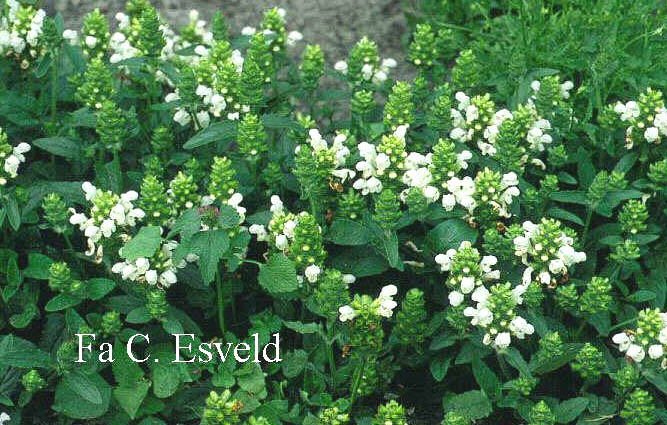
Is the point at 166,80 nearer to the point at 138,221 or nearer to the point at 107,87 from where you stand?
the point at 107,87

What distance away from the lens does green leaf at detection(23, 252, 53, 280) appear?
3.52 metres

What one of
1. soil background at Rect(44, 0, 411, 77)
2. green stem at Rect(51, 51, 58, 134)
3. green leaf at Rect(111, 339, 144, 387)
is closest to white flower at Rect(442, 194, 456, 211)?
green leaf at Rect(111, 339, 144, 387)

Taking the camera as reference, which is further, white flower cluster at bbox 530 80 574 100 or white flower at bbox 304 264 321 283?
white flower cluster at bbox 530 80 574 100

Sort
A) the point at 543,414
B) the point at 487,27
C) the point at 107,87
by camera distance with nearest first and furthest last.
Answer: the point at 543,414, the point at 107,87, the point at 487,27

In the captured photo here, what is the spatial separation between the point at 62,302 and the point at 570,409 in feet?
6.17

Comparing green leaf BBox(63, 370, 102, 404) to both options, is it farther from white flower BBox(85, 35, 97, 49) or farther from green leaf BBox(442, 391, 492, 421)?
white flower BBox(85, 35, 97, 49)

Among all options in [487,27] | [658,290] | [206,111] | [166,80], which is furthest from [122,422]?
[487,27]

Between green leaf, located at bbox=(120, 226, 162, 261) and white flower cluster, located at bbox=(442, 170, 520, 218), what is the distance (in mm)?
1101

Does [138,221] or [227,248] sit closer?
[227,248]

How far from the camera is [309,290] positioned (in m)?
3.49

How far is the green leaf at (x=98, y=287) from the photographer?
343 centimetres

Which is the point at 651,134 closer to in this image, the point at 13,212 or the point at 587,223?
the point at 587,223

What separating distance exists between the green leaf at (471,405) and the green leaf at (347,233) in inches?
26.6

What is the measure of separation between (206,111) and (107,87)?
0.44m
